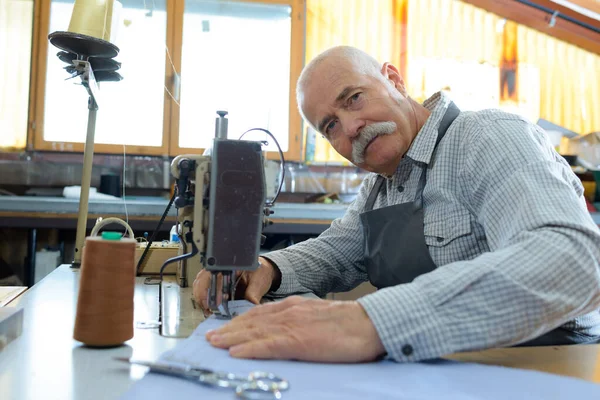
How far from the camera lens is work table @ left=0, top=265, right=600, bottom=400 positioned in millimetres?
716

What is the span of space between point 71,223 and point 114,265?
106 inches

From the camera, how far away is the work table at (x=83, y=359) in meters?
0.72

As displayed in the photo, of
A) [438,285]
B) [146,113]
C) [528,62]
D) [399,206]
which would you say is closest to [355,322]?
[438,285]

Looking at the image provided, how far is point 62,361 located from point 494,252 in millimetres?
705

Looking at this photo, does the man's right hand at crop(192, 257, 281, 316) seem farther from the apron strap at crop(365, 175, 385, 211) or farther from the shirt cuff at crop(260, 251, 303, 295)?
the apron strap at crop(365, 175, 385, 211)

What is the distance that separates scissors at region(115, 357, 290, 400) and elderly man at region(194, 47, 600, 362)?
10cm

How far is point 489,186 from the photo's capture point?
3.84 ft

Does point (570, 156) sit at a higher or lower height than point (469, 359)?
higher

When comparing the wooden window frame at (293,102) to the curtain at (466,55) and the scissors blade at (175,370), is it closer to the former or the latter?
the curtain at (466,55)

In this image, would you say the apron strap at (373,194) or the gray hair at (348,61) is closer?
the gray hair at (348,61)

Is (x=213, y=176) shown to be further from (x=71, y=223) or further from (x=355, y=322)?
(x=71, y=223)

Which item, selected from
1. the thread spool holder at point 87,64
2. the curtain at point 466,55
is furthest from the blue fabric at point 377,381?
the curtain at point 466,55

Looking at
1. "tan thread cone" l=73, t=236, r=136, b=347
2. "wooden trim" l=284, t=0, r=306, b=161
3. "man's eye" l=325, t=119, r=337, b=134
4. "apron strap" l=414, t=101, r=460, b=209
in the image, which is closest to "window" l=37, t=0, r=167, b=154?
"wooden trim" l=284, t=0, r=306, b=161

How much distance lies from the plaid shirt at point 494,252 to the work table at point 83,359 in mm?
84
